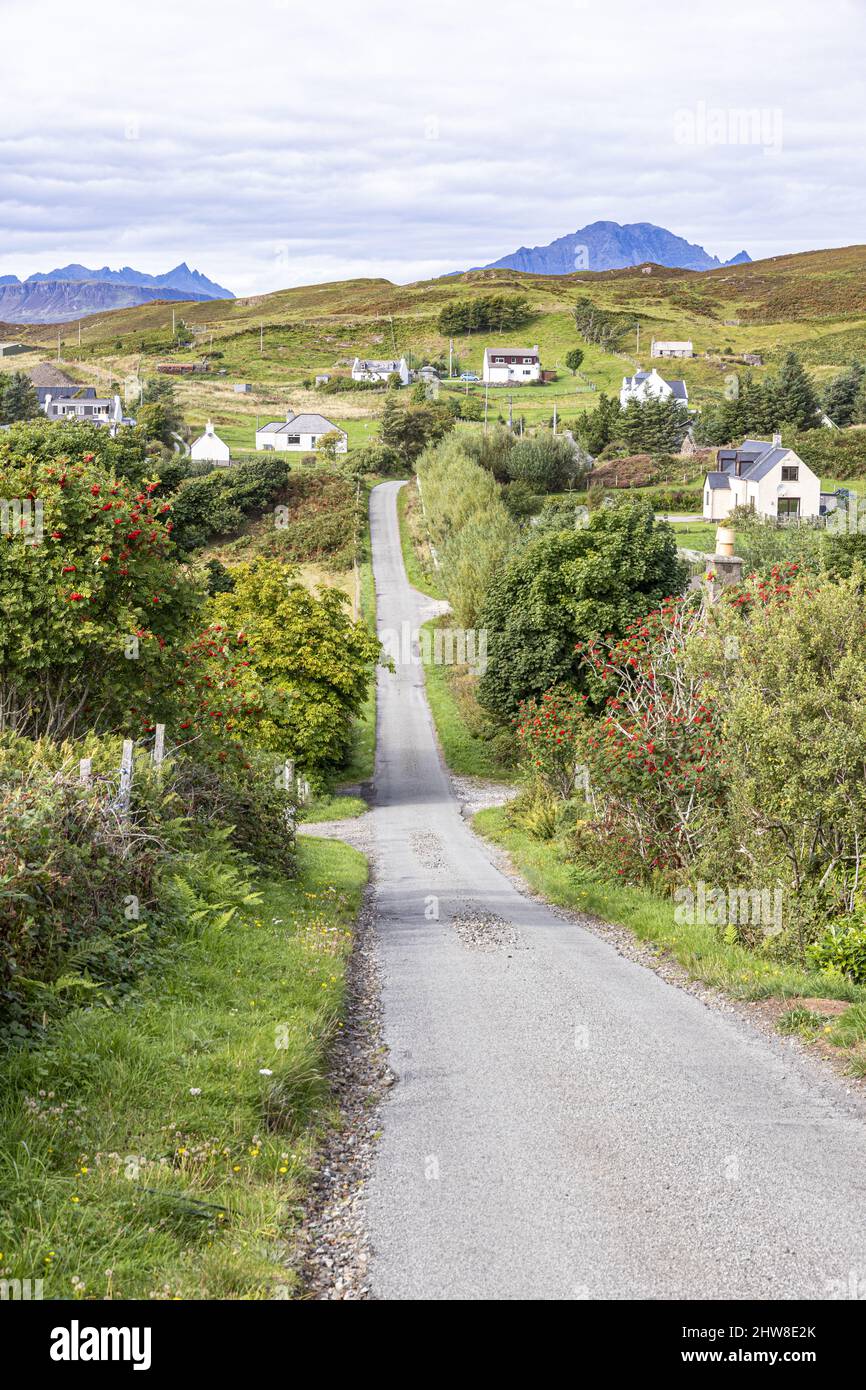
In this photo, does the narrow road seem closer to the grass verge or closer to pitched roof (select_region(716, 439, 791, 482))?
the grass verge

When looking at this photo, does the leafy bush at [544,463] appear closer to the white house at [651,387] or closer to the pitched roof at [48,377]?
the white house at [651,387]

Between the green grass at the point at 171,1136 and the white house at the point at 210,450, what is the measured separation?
266 feet

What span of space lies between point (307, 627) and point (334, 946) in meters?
23.9

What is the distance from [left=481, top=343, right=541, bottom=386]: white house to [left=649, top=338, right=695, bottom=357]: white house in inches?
561

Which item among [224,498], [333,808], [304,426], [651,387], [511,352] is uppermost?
[511,352]

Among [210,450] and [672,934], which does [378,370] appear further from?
[672,934]

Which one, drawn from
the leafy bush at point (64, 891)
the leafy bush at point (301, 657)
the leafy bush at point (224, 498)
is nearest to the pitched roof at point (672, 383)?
the leafy bush at point (224, 498)

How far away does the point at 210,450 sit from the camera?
8838 cm

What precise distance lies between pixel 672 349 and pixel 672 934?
5196 inches

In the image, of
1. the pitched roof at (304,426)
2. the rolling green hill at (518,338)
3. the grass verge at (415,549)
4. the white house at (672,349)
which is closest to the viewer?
the grass verge at (415,549)

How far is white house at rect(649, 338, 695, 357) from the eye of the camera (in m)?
136

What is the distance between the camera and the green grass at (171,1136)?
5738 mm

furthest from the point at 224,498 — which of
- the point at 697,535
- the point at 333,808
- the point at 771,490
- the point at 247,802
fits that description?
the point at 247,802

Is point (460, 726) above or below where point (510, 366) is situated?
below
